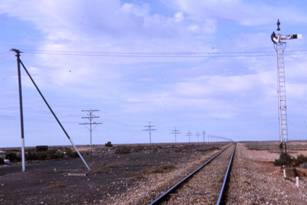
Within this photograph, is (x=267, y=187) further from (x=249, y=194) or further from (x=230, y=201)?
(x=230, y=201)

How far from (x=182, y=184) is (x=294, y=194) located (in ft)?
17.4

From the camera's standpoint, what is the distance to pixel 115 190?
25.8 metres

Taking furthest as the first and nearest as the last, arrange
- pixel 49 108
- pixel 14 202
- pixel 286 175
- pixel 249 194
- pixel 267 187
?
pixel 49 108 → pixel 286 175 → pixel 267 187 → pixel 14 202 → pixel 249 194

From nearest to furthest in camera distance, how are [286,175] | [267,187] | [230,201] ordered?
[230,201], [267,187], [286,175]

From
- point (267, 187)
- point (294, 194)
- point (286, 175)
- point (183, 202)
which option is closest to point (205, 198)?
point (183, 202)

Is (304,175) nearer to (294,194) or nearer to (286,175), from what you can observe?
(286,175)

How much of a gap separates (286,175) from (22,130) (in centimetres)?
1926

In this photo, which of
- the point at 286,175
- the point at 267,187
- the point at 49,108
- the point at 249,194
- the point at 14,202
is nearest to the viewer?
the point at 249,194

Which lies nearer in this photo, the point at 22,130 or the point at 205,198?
the point at 205,198

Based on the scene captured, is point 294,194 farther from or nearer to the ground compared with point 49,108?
nearer to the ground

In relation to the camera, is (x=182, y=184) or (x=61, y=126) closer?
(x=182, y=184)

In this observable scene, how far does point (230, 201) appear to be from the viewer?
18562mm

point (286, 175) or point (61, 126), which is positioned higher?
point (61, 126)

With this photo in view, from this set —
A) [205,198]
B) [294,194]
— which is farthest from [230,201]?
[294,194]
